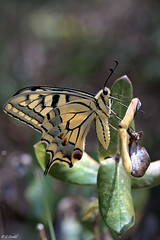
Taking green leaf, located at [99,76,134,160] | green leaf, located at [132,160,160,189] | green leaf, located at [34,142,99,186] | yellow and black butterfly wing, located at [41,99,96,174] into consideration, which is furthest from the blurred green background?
green leaf, located at [132,160,160,189]

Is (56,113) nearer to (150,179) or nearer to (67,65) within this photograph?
(150,179)

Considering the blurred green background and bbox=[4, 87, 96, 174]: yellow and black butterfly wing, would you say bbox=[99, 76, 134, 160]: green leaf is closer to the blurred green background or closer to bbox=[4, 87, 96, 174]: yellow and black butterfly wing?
bbox=[4, 87, 96, 174]: yellow and black butterfly wing

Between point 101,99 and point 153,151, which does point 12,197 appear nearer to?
point 153,151

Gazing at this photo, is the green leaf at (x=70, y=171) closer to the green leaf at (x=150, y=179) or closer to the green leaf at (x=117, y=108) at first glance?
the green leaf at (x=117, y=108)

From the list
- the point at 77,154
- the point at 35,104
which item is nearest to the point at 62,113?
the point at 35,104

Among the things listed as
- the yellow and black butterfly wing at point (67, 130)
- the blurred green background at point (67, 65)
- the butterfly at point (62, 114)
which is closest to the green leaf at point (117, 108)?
the butterfly at point (62, 114)

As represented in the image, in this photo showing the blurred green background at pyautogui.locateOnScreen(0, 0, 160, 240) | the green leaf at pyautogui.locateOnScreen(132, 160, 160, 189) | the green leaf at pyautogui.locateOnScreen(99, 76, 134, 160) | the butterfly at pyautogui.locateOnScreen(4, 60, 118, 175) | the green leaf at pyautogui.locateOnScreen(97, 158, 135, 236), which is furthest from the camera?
the blurred green background at pyautogui.locateOnScreen(0, 0, 160, 240)

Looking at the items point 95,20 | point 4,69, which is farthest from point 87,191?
point 95,20
